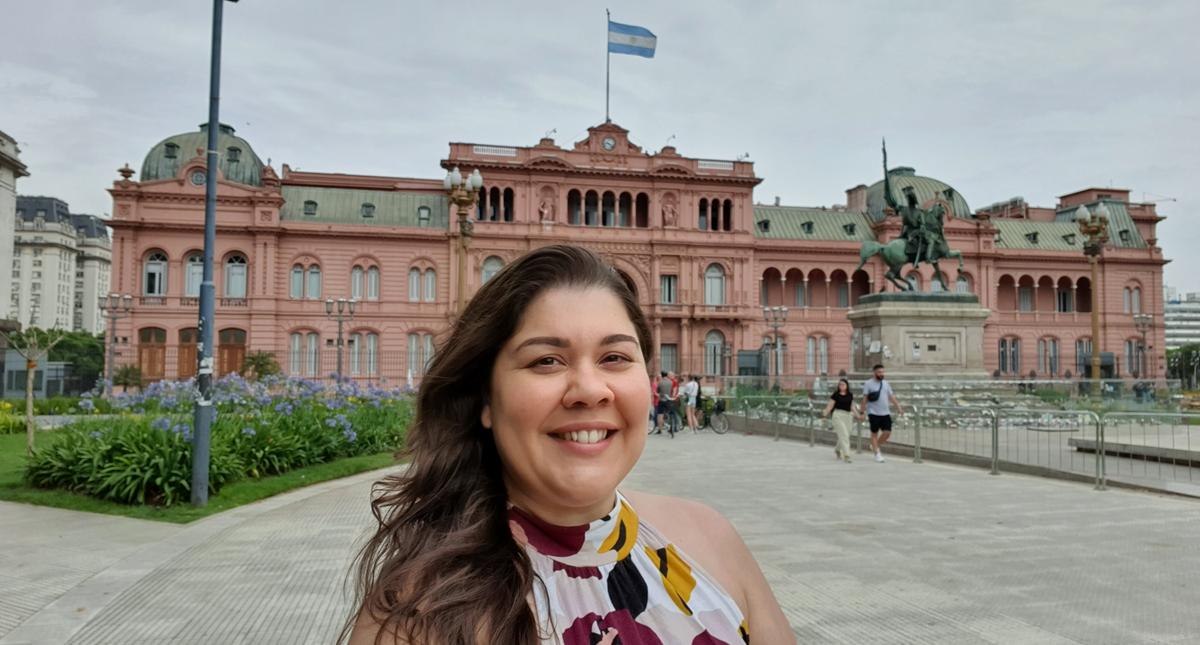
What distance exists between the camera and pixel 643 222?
4812cm

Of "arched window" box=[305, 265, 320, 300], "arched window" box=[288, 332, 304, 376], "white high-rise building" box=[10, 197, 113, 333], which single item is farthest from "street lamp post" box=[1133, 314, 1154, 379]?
"white high-rise building" box=[10, 197, 113, 333]

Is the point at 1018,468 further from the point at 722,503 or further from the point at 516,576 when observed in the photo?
the point at 516,576

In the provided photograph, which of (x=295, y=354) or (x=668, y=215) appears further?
(x=668, y=215)

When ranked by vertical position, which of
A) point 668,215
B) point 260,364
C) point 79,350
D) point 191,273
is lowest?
point 260,364

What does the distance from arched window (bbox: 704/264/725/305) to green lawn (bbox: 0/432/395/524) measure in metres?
35.2

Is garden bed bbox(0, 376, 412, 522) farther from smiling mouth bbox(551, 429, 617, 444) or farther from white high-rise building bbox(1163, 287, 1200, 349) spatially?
white high-rise building bbox(1163, 287, 1200, 349)

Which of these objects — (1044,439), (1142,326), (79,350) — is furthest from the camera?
(79,350)

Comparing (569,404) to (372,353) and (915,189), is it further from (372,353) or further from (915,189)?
(915,189)

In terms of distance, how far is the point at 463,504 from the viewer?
1652 millimetres

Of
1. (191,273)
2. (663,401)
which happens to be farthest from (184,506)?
(191,273)

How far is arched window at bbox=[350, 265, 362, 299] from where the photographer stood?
45.0m

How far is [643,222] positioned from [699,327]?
289 inches

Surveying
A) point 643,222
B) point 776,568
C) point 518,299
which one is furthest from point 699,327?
point 518,299

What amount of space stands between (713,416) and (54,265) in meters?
110
